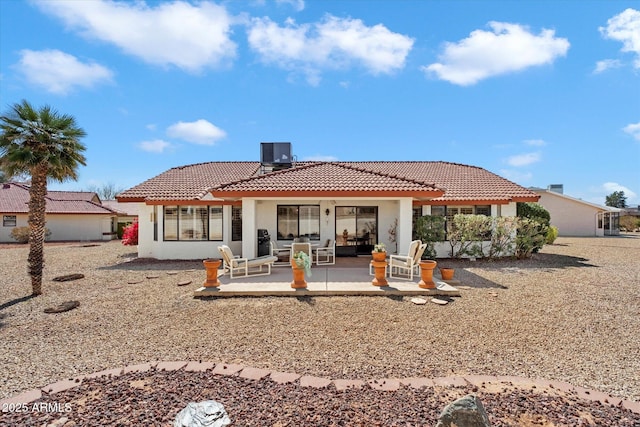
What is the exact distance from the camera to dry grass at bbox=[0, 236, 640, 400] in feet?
15.5

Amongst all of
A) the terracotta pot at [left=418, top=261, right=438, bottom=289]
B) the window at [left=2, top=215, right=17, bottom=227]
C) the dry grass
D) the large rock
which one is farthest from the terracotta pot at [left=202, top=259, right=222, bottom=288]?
the window at [left=2, top=215, right=17, bottom=227]

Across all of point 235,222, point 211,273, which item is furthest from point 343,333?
point 235,222

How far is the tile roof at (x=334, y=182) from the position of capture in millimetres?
11984

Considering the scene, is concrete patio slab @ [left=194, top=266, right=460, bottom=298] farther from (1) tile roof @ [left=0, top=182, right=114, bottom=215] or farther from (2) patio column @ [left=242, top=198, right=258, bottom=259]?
(1) tile roof @ [left=0, top=182, right=114, bottom=215]

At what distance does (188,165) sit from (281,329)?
60.1 feet

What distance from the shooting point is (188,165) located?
2153 centimetres

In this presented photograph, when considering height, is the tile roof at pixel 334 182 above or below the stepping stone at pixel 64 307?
above

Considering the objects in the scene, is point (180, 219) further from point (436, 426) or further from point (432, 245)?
point (436, 426)

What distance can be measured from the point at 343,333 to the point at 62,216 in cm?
3568

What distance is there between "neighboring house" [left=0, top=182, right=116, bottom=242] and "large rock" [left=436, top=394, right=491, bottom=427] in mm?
36659

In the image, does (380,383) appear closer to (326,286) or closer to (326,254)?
(326,286)

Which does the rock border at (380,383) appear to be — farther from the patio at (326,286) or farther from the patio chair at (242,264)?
the patio chair at (242,264)

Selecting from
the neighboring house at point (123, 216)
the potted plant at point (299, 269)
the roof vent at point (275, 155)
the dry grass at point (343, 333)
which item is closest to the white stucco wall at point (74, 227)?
the neighboring house at point (123, 216)

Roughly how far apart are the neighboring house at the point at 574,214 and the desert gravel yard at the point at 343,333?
29470 mm
